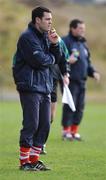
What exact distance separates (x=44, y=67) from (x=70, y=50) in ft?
17.0

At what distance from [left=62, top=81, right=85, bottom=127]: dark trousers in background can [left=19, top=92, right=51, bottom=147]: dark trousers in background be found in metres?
5.12

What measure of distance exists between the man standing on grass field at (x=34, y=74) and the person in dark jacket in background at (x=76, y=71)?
4.92 meters

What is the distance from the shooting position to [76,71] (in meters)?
15.4

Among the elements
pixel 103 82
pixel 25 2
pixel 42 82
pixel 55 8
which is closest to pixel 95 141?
pixel 42 82

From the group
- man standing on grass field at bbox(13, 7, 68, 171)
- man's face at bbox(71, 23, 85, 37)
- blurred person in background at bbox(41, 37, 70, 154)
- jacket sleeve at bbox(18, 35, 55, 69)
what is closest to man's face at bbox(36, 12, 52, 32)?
man standing on grass field at bbox(13, 7, 68, 171)

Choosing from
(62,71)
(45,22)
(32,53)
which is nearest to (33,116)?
(32,53)

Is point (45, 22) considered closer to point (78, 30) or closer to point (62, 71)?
point (62, 71)

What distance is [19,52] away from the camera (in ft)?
33.3

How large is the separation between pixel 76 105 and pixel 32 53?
5700 millimetres

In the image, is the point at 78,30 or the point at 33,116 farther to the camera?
the point at 78,30

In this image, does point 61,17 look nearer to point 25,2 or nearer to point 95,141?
point 25,2

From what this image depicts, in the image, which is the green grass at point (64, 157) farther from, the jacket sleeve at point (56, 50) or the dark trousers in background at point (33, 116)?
the jacket sleeve at point (56, 50)

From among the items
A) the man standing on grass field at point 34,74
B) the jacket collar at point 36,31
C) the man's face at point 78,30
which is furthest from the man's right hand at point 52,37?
the man's face at point 78,30

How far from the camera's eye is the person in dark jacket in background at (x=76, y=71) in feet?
50.2
